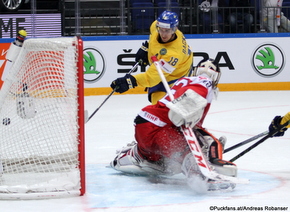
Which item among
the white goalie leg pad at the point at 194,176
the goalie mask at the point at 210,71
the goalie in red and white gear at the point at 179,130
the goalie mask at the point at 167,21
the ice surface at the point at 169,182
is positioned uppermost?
the goalie mask at the point at 167,21

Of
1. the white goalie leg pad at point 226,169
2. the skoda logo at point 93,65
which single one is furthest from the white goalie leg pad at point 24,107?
the skoda logo at point 93,65

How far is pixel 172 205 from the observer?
3113 millimetres

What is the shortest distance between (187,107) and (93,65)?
5211mm

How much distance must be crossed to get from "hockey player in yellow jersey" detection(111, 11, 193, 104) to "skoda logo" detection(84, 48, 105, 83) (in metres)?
3.54

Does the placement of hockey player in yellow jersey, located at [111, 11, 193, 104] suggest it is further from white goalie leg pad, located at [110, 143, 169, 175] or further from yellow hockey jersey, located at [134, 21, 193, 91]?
white goalie leg pad, located at [110, 143, 169, 175]

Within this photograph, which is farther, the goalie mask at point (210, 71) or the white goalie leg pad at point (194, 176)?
the goalie mask at point (210, 71)

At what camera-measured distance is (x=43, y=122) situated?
134 inches

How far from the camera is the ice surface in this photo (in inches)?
122

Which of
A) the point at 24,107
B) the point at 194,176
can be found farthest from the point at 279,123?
the point at 24,107

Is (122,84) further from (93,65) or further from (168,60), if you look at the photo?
(93,65)

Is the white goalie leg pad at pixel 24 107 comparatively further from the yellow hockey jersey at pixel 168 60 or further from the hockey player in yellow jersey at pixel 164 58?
the yellow hockey jersey at pixel 168 60

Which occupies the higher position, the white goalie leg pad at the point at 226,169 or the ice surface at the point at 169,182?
the white goalie leg pad at the point at 226,169

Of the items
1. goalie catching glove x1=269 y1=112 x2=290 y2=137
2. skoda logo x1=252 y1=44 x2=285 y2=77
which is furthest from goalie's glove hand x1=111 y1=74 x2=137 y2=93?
skoda logo x1=252 y1=44 x2=285 y2=77

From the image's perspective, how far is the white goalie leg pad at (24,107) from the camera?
340 cm
